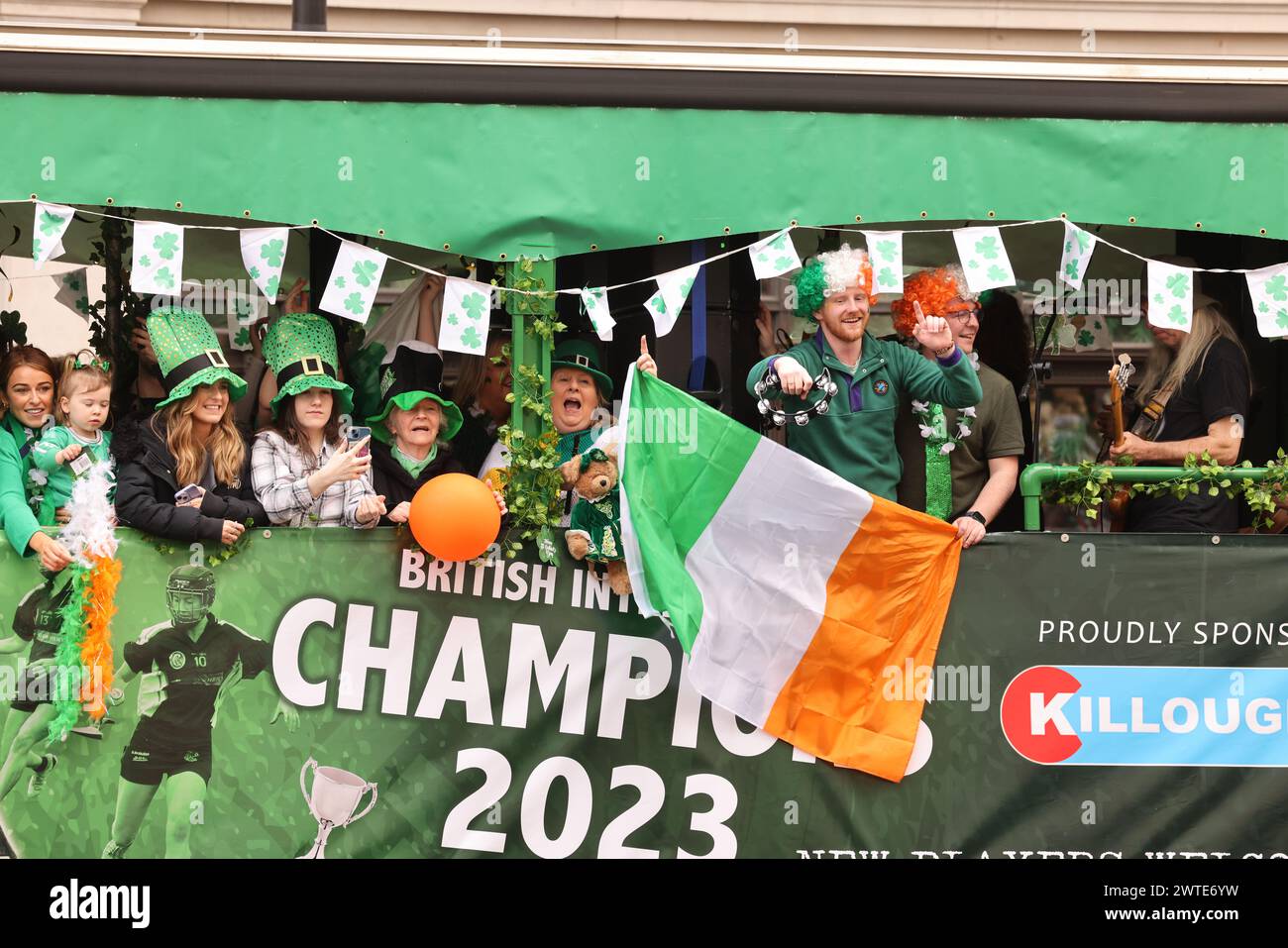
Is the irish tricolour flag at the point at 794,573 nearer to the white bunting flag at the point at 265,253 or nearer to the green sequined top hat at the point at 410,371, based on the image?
the green sequined top hat at the point at 410,371

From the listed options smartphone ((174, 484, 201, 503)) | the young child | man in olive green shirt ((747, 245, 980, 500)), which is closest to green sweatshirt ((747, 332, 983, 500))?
man in olive green shirt ((747, 245, 980, 500))

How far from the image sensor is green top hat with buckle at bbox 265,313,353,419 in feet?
20.0

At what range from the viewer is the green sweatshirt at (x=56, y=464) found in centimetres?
587

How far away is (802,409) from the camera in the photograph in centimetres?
605

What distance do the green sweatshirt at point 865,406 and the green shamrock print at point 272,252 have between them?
1.87 meters

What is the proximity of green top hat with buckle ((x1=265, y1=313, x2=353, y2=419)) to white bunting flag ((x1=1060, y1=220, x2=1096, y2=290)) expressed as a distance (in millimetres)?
2917

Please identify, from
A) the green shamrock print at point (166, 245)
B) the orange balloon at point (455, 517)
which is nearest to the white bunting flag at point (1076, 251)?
the orange balloon at point (455, 517)

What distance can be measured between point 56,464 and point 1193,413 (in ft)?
15.3

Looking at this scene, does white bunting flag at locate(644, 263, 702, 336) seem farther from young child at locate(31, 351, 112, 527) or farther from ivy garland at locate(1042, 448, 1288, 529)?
young child at locate(31, 351, 112, 527)

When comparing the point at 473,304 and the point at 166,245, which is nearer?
the point at 166,245

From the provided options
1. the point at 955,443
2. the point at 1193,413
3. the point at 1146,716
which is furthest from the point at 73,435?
the point at 1193,413

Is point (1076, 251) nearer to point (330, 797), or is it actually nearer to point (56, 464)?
point (330, 797)

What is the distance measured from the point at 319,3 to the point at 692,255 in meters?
1.87

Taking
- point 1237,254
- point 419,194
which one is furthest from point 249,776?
point 1237,254
